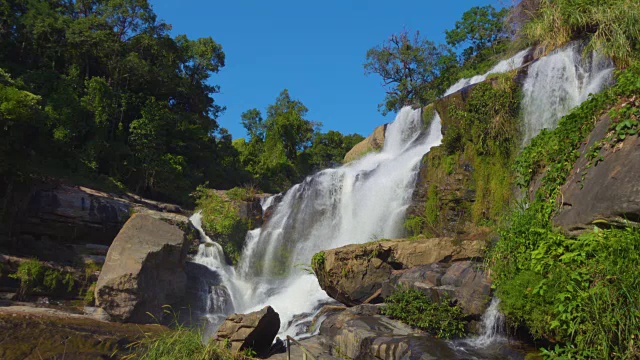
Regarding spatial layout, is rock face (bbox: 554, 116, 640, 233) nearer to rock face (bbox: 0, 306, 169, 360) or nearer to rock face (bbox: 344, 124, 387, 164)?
rock face (bbox: 0, 306, 169, 360)

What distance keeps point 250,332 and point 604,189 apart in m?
6.26

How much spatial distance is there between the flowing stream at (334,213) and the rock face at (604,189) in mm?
5522

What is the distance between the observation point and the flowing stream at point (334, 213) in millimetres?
11969

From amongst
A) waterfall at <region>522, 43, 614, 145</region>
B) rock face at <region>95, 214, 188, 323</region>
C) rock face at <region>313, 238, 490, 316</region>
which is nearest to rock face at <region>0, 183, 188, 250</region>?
rock face at <region>95, 214, 188, 323</region>

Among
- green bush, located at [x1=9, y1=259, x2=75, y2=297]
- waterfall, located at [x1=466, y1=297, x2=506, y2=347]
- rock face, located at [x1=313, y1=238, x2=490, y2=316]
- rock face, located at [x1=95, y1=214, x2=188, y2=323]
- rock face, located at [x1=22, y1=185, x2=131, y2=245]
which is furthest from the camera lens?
rock face, located at [x1=22, y1=185, x2=131, y2=245]

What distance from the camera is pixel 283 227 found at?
19484mm

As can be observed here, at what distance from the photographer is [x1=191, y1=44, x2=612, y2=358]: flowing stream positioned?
1197cm

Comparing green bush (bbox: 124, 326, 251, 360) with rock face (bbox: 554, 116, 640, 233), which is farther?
green bush (bbox: 124, 326, 251, 360)

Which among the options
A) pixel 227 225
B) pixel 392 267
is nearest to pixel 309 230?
pixel 227 225

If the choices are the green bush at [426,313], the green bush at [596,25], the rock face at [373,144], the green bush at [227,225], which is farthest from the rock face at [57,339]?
the rock face at [373,144]

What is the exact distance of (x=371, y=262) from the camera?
11758 mm

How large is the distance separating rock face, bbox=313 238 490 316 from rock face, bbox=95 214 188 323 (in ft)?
15.6

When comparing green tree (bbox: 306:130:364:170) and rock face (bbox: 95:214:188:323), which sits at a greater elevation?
green tree (bbox: 306:130:364:170)

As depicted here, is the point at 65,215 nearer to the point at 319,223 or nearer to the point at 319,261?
the point at 319,223
